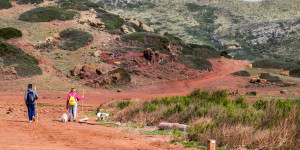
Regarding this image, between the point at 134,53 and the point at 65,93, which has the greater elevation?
the point at 134,53

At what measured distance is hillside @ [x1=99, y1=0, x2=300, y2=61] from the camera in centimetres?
7976

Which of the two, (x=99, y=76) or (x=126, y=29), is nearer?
(x=99, y=76)

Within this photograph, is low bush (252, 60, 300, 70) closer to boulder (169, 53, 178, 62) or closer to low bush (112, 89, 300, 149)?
boulder (169, 53, 178, 62)

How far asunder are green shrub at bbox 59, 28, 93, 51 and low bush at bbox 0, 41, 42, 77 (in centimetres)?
680

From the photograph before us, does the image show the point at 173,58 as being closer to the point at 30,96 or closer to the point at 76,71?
the point at 76,71

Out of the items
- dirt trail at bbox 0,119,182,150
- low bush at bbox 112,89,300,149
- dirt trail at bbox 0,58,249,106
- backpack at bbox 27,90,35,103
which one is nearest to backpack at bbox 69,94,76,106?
backpack at bbox 27,90,35,103

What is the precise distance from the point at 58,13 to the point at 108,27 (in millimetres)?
8390

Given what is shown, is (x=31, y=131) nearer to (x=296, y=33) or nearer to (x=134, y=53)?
(x=134, y=53)

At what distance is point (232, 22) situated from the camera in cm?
11119

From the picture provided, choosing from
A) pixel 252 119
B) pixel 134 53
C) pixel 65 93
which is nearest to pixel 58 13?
pixel 134 53

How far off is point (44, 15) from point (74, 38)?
10.8 m

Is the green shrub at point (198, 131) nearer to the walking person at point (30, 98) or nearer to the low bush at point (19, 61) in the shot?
the walking person at point (30, 98)

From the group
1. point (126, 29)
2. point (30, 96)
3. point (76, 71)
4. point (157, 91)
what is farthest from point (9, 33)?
point (30, 96)

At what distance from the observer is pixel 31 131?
11.4m
